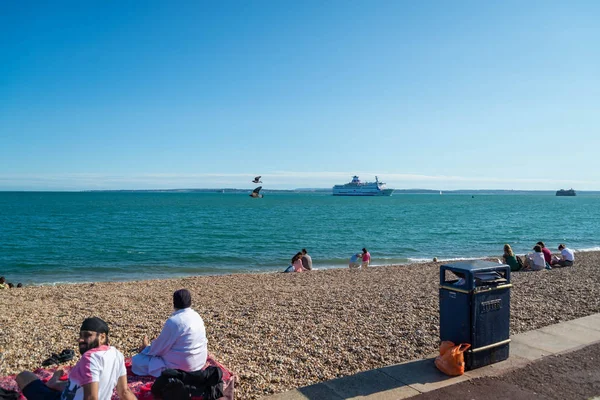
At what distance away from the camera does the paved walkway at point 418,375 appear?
4535 mm

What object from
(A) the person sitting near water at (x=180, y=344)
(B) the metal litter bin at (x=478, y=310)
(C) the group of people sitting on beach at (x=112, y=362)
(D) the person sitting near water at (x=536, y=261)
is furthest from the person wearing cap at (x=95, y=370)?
(D) the person sitting near water at (x=536, y=261)

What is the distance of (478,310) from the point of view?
5098 millimetres

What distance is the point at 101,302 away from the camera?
9617 mm

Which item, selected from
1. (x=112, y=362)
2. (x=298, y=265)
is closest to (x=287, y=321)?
(x=112, y=362)

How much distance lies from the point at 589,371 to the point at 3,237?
41.2m

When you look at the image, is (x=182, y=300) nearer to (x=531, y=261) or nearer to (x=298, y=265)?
(x=531, y=261)

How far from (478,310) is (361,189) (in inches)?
6230

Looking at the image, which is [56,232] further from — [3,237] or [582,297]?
[582,297]

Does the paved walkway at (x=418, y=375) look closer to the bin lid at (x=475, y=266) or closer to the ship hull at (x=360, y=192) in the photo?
the bin lid at (x=475, y=266)

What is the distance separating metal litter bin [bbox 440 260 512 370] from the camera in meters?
5.06

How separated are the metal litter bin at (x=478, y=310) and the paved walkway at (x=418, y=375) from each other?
25cm

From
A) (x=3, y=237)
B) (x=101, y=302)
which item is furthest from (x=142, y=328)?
(x=3, y=237)

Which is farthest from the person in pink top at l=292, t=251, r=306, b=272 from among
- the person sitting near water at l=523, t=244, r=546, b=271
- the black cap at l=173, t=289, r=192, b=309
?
the black cap at l=173, t=289, r=192, b=309

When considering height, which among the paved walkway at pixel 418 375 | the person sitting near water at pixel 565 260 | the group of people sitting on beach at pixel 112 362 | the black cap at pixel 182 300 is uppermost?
the black cap at pixel 182 300
